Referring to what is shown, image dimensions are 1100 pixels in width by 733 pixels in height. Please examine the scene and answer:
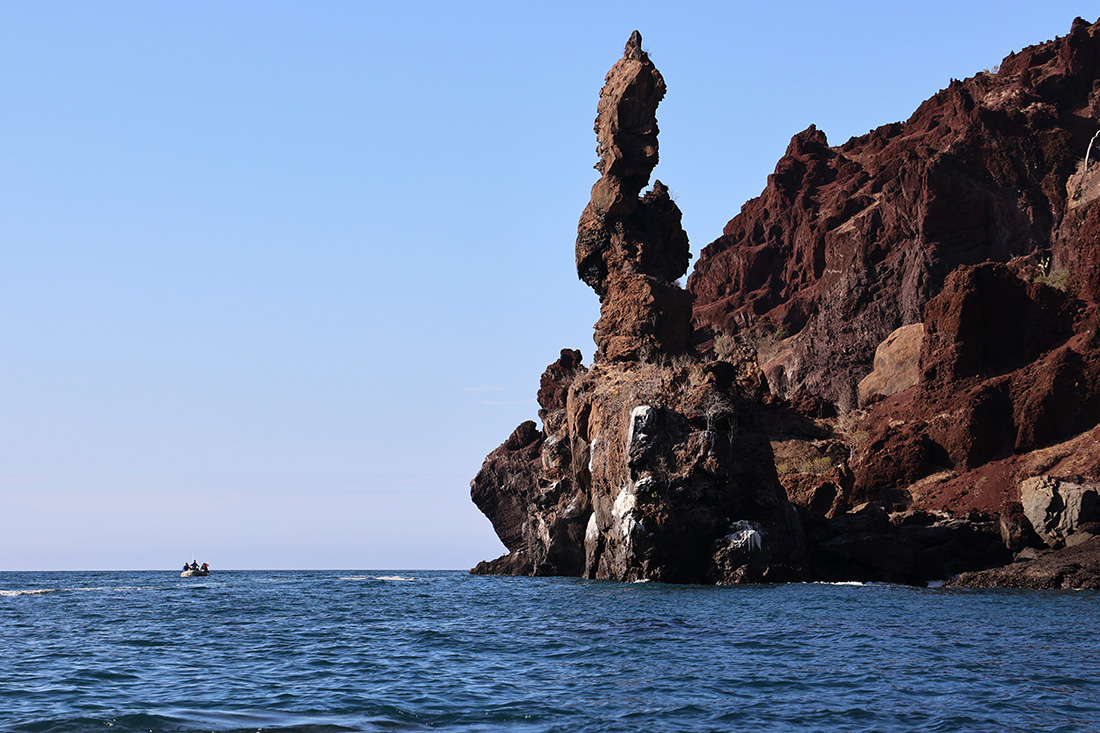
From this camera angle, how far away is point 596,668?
1917 centimetres

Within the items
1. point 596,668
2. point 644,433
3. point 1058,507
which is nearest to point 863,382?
point 1058,507

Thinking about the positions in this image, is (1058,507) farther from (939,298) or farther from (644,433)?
(939,298)

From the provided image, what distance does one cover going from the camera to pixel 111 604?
4600cm

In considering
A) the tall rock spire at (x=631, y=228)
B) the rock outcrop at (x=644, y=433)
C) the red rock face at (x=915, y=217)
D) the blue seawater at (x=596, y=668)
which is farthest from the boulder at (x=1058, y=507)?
the red rock face at (x=915, y=217)

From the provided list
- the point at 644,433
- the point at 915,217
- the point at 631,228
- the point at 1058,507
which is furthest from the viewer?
the point at 915,217

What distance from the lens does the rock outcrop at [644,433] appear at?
4338cm

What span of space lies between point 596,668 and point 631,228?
171 ft

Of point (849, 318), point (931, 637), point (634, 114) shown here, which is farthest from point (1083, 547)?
point (849, 318)

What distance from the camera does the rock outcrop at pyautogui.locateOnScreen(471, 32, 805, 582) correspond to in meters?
43.4

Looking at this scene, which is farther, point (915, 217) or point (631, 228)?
point (915, 217)

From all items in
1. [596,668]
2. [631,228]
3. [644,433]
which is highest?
[631,228]

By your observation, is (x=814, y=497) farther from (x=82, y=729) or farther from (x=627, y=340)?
(x=82, y=729)

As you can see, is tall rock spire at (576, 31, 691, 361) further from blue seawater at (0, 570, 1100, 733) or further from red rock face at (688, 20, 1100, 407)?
A: blue seawater at (0, 570, 1100, 733)

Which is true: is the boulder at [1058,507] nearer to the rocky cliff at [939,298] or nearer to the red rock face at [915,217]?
the rocky cliff at [939,298]
